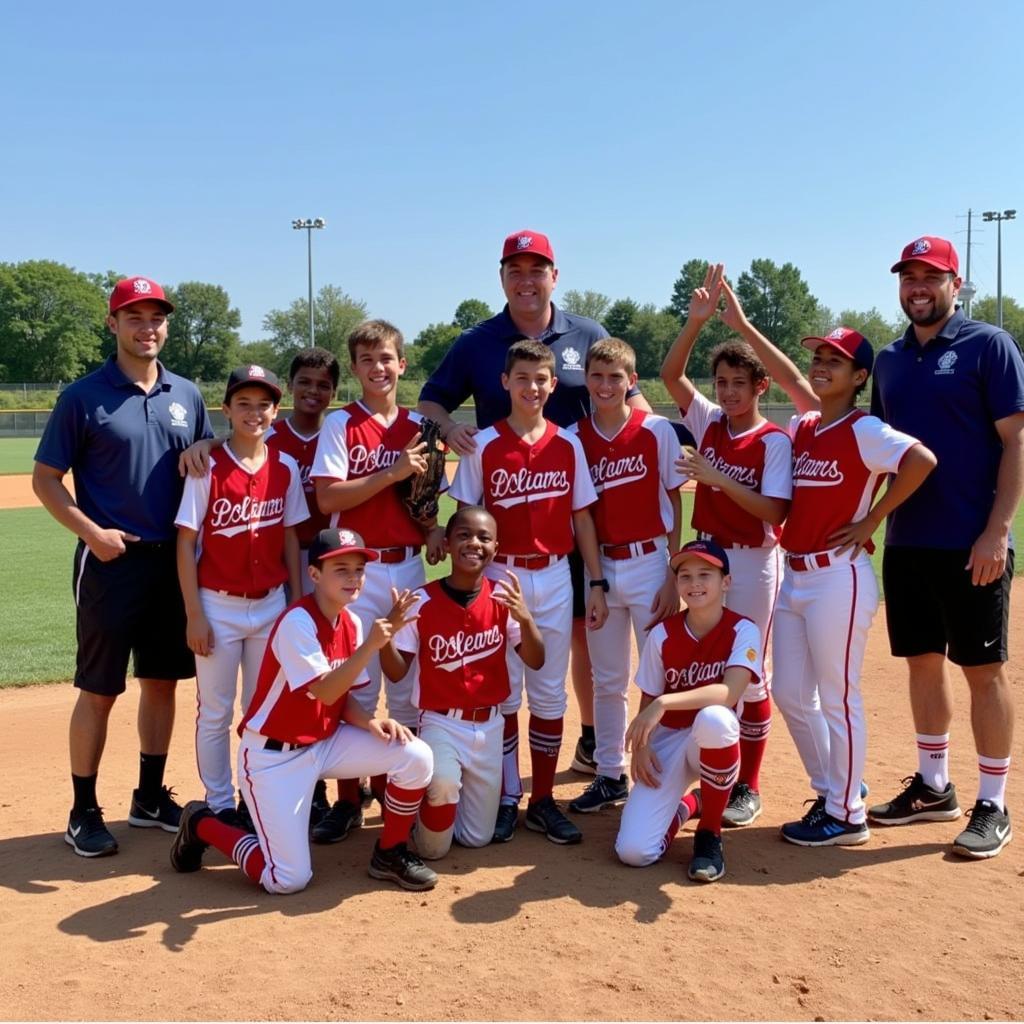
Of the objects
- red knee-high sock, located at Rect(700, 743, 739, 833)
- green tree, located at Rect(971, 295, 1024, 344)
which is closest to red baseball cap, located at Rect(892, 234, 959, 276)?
red knee-high sock, located at Rect(700, 743, 739, 833)

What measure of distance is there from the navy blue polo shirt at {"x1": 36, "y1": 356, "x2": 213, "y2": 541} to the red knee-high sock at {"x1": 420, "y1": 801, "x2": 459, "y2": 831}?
1525 millimetres

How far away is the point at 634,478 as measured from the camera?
14.3 ft

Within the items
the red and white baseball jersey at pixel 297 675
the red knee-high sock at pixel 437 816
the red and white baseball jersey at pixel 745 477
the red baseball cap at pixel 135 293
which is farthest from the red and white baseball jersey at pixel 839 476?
the red baseball cap at pixel 135 293

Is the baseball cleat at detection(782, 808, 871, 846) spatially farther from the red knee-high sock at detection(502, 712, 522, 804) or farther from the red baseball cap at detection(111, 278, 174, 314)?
the red baseball cap at detection(111, 278, 174, 314)

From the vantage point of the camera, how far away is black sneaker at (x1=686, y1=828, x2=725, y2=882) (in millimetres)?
3588

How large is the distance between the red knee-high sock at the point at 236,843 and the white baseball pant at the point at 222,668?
1.05 ft

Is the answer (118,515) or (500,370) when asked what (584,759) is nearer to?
(500,370)

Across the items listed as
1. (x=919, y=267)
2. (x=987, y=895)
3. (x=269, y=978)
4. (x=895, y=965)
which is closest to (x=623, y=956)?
(x=895, y=965)

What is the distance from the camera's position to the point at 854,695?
3.91m

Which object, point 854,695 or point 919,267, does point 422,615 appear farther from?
point 919,267

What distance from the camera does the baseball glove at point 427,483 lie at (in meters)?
4.09

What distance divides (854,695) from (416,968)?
1.97 m

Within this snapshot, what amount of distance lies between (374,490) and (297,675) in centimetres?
79

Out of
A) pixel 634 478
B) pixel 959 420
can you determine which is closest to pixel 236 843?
pixel 634 478
